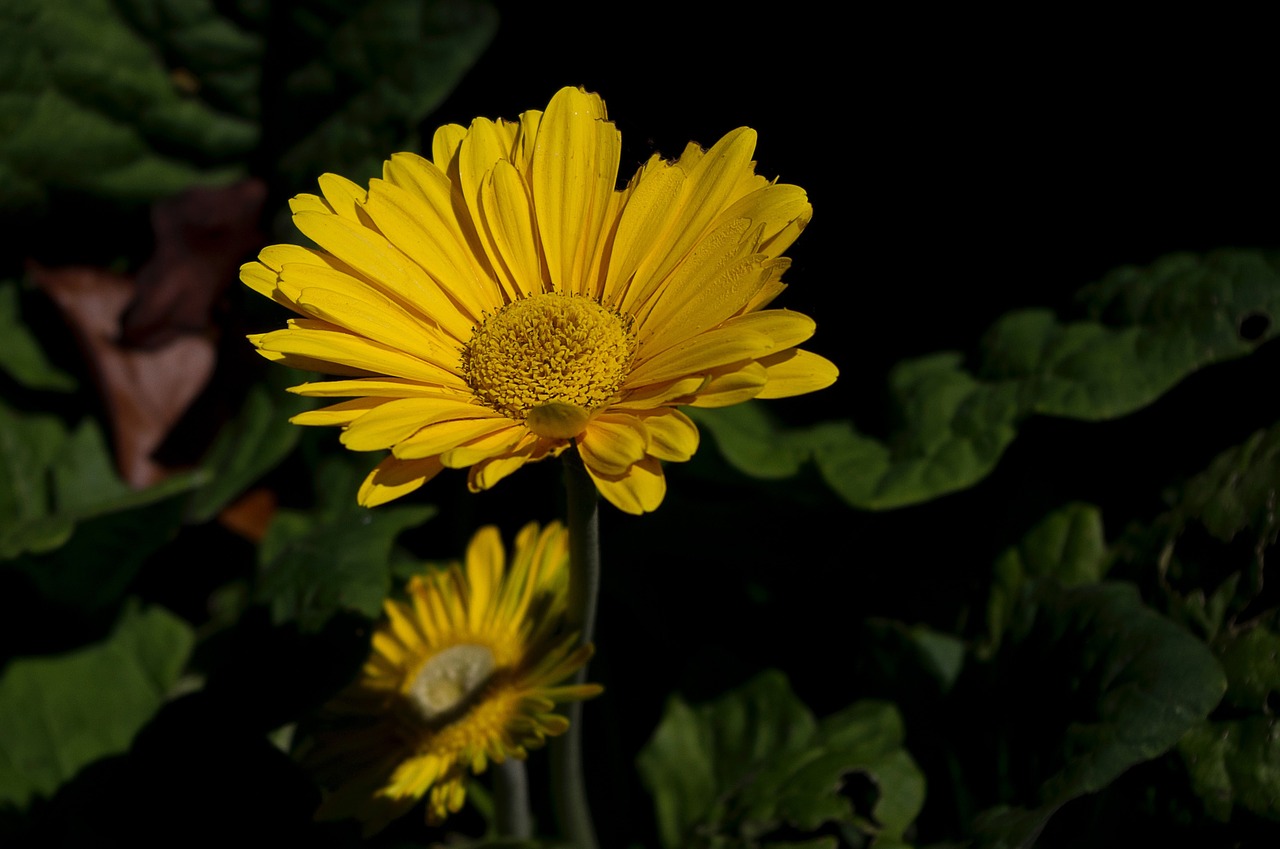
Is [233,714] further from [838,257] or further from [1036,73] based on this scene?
[1036,73]

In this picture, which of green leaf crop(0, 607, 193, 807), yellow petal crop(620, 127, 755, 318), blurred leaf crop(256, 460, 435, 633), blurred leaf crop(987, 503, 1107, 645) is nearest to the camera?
yellow petal crop(620, 127, 755, 318)

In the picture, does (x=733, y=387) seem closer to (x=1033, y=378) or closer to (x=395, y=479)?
(x=395, y=479)

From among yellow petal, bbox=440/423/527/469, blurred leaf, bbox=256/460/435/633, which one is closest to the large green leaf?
blurred leaf, bbox=256/460/435/633

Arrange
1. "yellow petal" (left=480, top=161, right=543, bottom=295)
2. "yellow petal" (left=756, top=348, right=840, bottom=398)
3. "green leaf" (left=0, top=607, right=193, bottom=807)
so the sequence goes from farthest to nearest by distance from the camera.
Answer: "green leaf" (left=0, top=607, right=193, bottom=807) < "yellow petal" (left=480, top=161, right=543, bottom=295) < "yellow petal" (left=756, top=348, right=840, bottom=398)

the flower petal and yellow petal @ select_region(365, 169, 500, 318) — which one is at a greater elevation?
yellow petal @ select_region(365, 169, 500, 318)

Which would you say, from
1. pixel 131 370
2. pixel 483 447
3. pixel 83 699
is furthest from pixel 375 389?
pixel 131 370

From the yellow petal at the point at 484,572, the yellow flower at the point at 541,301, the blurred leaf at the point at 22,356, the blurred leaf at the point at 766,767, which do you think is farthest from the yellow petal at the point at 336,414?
the blurred leaf at the point at 22,356

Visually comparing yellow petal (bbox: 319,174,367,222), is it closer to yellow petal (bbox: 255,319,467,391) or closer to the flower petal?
yellow petal (bbox: 255,319,467,391)
